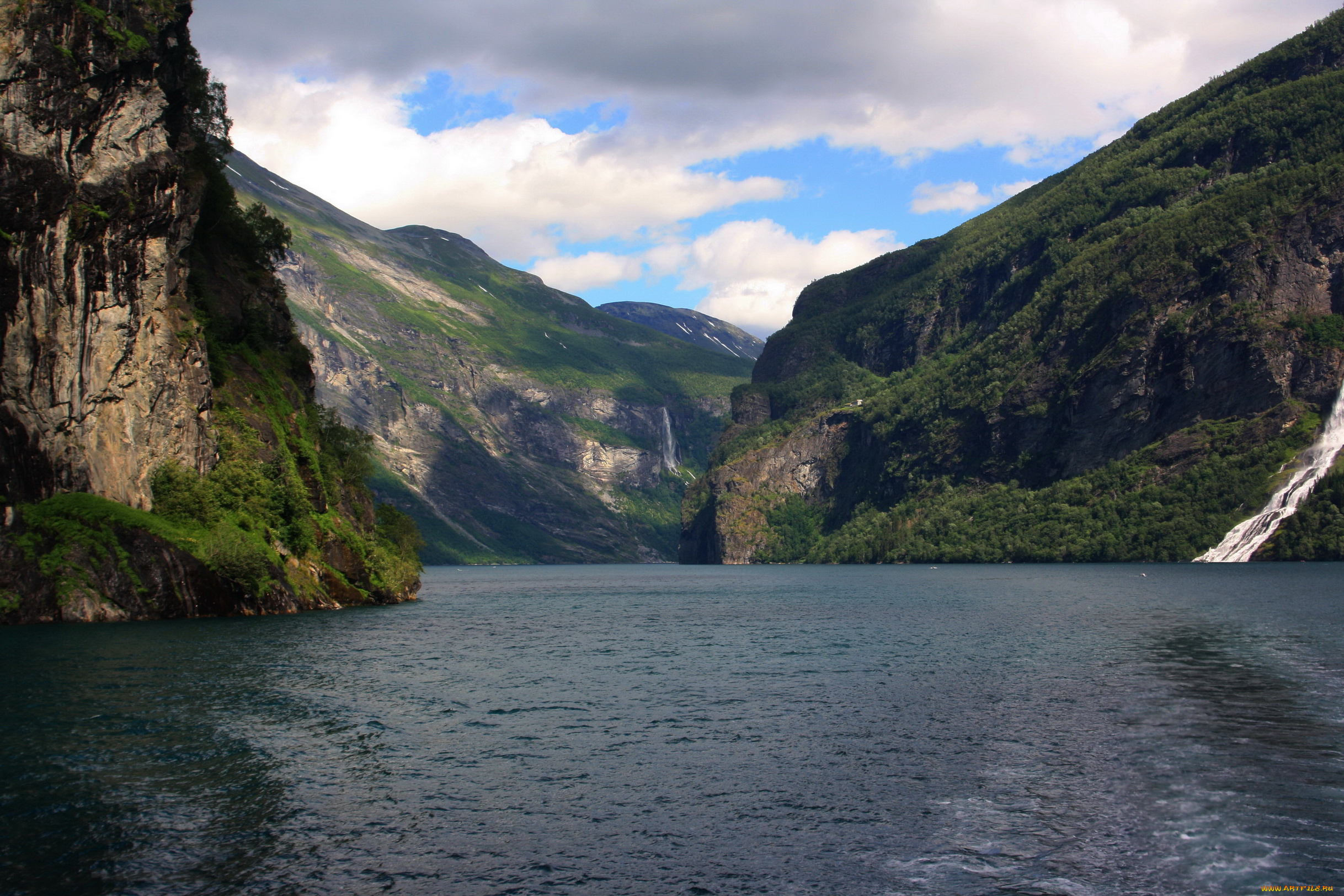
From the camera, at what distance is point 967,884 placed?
2094cm

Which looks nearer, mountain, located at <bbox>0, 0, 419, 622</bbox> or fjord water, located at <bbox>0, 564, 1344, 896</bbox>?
fjord water, located at <bbox>0, 564, 1344, 896</bbox>

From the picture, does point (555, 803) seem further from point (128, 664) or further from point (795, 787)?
point (128, 664)

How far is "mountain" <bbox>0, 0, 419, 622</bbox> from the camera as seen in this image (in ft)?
220

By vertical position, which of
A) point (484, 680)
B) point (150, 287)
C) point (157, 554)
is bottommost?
point (484, 680)

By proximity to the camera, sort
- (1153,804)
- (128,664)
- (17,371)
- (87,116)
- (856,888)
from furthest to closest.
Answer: (87,116)
(17,371)
(128,664)
(1153,804)
(856,888)

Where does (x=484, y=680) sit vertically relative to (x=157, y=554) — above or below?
below

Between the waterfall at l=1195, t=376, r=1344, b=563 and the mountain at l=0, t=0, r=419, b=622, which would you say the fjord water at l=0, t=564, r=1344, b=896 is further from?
the waterfall at l=1195, t=376, r=1344, b=563

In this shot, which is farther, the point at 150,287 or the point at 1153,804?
the point at 150,287

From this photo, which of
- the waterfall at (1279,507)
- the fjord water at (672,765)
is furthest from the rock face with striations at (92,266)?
the waterfall at (1279,507)

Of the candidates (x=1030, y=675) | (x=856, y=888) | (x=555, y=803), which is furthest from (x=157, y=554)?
(x=856, y=888)

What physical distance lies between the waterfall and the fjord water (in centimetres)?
13828

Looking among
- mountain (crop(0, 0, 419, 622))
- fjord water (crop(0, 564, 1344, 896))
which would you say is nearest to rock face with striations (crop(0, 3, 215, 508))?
mountain (crop(0, 0, 419, 622))

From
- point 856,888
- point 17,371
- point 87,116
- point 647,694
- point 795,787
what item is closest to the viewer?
point 856,888

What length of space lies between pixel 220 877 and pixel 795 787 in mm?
15270
